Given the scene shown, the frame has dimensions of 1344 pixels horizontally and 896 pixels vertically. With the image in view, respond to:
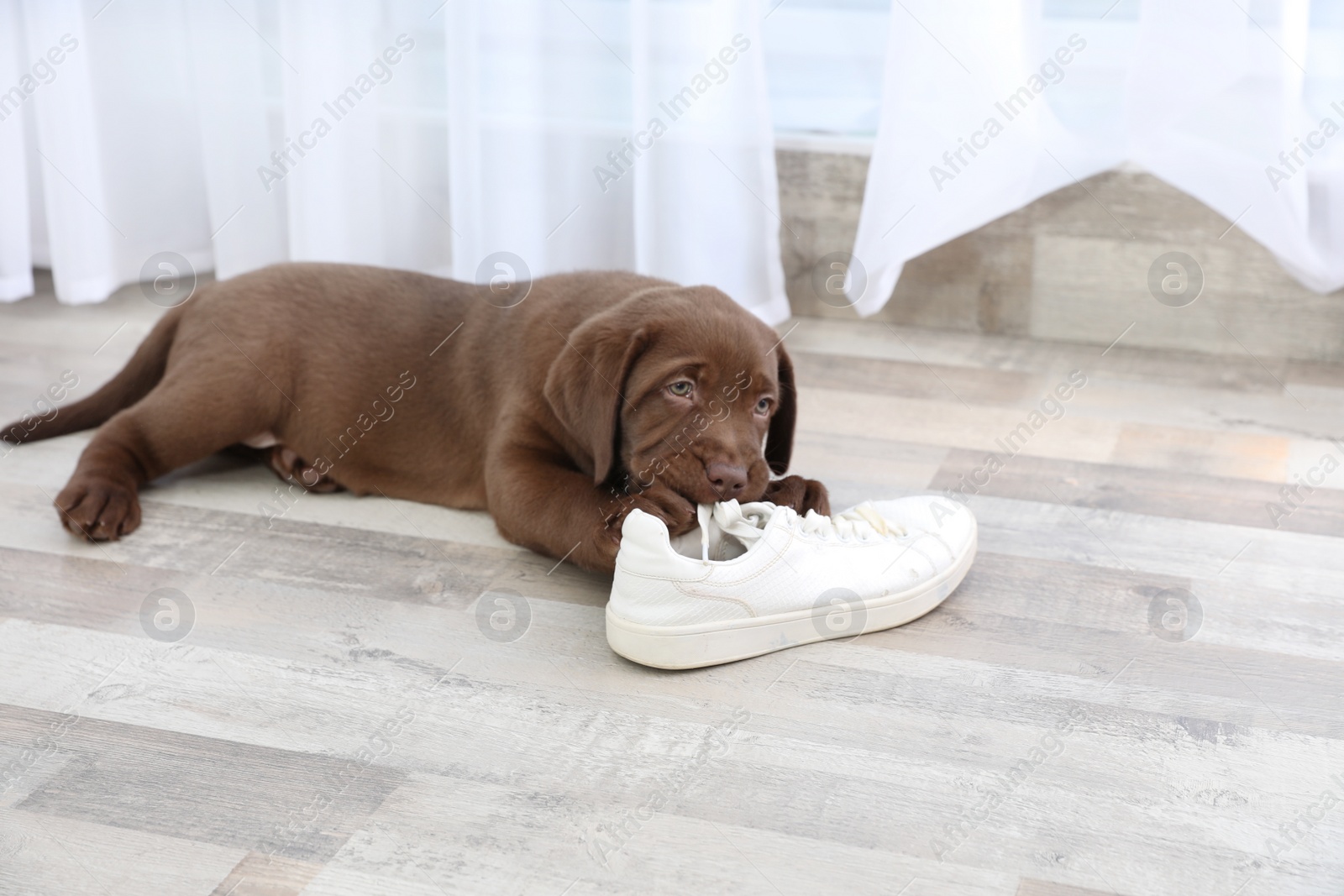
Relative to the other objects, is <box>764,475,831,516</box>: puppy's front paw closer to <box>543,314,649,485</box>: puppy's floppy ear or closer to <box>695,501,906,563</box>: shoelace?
<box>695,501,906,563</box>: shoelace

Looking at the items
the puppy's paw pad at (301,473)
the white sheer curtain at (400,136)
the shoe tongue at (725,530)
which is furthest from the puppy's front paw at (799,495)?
the white sheer curtain at (400,136)

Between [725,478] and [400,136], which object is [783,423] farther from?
[400,136]

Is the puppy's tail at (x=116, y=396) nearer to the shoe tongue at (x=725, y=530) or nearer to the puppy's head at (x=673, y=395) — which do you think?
the puppy's head at (x=673, y=395)

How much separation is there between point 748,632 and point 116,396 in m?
1.49

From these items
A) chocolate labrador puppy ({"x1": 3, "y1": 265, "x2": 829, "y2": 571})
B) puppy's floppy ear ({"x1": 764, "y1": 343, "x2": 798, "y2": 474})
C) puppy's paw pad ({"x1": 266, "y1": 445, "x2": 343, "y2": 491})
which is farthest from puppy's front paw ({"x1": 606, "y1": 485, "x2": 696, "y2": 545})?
puppy's paw pad ({"x1": 266, "y1": 445, "x2": 343, "y2": 491})

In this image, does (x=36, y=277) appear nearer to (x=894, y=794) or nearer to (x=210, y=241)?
(x=210, y=241)

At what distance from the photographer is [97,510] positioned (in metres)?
Answer: 2.16

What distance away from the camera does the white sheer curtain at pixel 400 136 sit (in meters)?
3.16

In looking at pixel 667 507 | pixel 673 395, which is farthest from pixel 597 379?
pixel 667 507

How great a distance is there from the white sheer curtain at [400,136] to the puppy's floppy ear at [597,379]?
1.29m

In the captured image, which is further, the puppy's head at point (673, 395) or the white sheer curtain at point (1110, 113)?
the white sheer curtain at point (1110, 113)

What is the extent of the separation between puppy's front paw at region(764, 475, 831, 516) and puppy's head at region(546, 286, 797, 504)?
10cm

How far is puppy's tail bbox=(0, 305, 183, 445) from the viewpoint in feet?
8.23

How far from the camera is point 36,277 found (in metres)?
3.92
